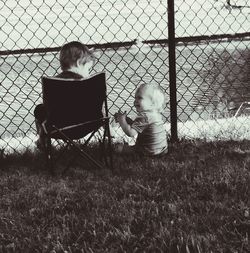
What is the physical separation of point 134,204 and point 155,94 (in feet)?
4.38

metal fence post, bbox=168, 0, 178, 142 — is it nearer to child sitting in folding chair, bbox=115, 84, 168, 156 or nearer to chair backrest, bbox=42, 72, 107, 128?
child sitting in folding chair, bbox=115, 84, 168, 156

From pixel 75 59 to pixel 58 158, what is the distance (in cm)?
87

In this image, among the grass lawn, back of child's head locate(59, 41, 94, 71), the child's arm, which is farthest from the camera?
the child's arm

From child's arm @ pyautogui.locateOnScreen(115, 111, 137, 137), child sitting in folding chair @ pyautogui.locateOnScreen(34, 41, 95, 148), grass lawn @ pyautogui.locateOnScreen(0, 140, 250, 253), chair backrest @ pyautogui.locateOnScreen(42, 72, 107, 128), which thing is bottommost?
grass lawn @ pyautogui.locateOnScreen(0, 140, 250, 253)

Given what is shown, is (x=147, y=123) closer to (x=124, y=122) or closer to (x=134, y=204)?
(x=124, y=122)

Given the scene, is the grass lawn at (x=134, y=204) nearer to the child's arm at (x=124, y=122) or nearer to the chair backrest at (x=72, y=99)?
the child's arm at (x=124, y=122)

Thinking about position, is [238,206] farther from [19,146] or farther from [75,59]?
[19,146]

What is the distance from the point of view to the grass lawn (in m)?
3.44

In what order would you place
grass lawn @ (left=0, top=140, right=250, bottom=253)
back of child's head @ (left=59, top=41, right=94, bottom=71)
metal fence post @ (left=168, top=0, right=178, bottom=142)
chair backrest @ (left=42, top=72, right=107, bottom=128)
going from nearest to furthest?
grass lawn @ (left=0, top=140, right=250, bottom=253) < chair backrest @ (left=42, top=72, right=107, bottom=128) < back of child's head @ (left=59, top=41, right=94, bottom=71) < metal fence post @ (left=168, top=0, right=178, bottom=142)

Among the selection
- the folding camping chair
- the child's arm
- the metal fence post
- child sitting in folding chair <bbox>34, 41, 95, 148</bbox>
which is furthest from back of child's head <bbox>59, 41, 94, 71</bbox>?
the metal fence post

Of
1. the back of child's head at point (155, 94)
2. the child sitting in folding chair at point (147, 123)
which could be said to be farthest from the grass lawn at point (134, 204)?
the back of child's head at point (155, 94)

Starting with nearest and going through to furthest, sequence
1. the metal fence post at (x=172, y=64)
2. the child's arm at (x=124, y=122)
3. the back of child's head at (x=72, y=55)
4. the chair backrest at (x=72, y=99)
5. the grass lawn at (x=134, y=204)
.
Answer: the grass lawn at (x=134, y=204), the chair backrest at (x=72, y=99), the back of child's head at (x=72, y=55), the child's arm at (x=124, y=122), the metal fence post at (x=172, y=64)

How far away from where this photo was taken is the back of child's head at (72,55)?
461 cm

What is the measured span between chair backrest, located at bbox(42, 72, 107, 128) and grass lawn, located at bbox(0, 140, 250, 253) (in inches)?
20.8
